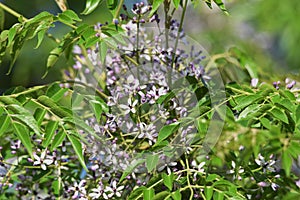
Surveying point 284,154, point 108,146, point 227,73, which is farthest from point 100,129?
point 227,73

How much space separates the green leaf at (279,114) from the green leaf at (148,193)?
0.65 feet

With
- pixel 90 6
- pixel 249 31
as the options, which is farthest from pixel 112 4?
pixel 249 31

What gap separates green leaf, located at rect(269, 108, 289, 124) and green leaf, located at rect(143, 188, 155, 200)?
0.20 metres

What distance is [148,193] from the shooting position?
2.57 feet

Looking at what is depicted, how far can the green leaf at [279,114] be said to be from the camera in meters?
0.76

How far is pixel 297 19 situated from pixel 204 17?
929 millimetres

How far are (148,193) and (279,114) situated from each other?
21 cm

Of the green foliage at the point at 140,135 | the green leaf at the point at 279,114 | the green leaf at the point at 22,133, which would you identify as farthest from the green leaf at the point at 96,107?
the green leaf at the point at 279,114

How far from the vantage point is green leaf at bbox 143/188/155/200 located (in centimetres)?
78

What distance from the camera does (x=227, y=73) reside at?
119 centimetres

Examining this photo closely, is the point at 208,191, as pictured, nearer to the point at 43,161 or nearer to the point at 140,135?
the point at 140,135

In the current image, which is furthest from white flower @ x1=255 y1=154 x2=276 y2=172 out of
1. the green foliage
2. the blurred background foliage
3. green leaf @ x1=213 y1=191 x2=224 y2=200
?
the blurred background foliage

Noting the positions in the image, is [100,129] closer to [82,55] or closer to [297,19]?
[82,55]

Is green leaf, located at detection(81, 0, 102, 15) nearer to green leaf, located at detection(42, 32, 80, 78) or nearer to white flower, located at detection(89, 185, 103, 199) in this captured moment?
green leaf, located at detection(42, 32, 80, 78)
